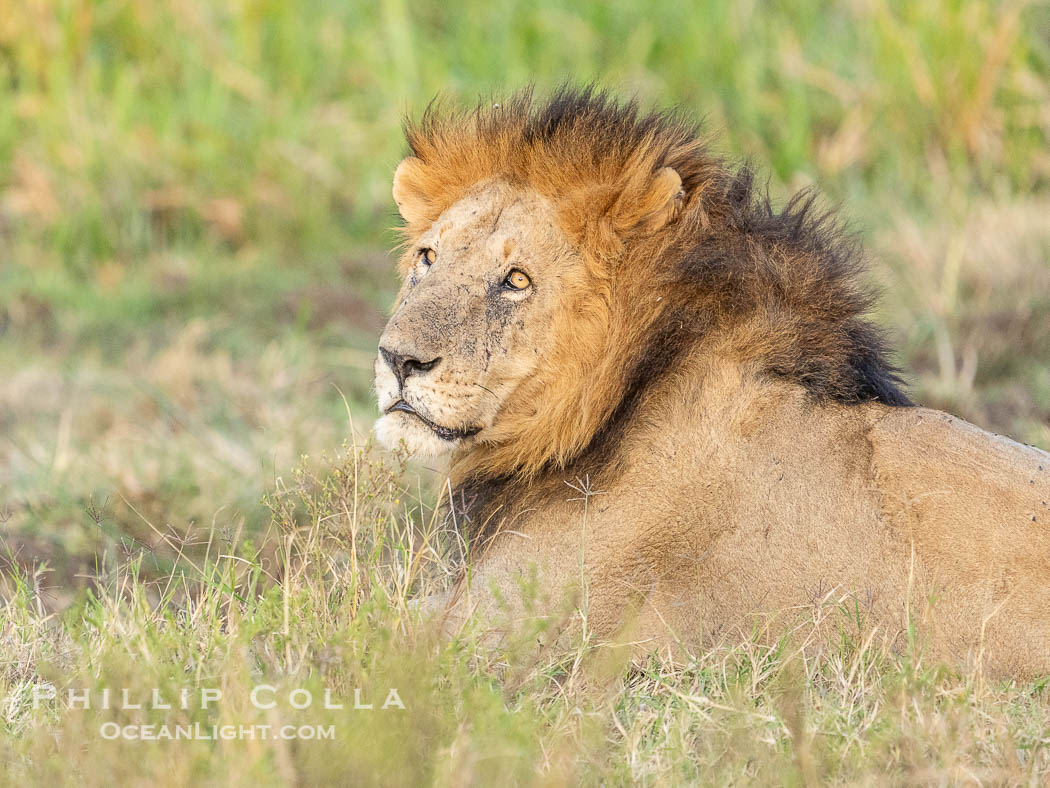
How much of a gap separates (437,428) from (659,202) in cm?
83

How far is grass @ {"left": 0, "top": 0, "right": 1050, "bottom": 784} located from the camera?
2.77 m

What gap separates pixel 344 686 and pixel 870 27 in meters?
8.02

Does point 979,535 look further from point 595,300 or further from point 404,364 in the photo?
point 404,364

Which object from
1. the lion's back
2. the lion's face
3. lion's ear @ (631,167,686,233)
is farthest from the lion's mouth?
the lion's back

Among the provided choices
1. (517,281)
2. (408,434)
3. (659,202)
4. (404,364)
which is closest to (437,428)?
(408,434)

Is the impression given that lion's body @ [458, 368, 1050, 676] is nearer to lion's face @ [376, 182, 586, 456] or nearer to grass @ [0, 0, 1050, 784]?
grass @ [0, 0, 1050, 784]

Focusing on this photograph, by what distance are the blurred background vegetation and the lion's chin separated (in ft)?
9.09

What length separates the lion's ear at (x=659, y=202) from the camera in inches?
137

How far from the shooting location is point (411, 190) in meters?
4.04

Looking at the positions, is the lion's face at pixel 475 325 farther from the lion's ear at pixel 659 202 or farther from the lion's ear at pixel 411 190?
the lion's ear at pixel 411 190

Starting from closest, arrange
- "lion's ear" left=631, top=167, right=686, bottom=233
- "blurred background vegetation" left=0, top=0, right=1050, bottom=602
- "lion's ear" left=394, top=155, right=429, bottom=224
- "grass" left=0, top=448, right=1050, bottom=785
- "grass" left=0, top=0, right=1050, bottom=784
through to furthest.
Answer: "grass" left=0, top=448, right=1050, bottom=785 → "grass" left=0, top=0, right=1050, bottom=784 → "lion's ear" left=631, top=167, right=686, bottom=233 → "lion's ear" left=394, top=155, right=429, bottom=224 → "blurred background vegetation" left=0, top=0, right=1050, bottom=602

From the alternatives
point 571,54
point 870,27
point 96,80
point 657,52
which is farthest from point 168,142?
point 870,27

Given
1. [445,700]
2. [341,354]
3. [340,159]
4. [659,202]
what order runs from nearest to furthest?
[445,700] → [659,202] → [341,354] → [340,159]

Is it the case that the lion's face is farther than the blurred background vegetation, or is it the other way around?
the blurred background vegetation
